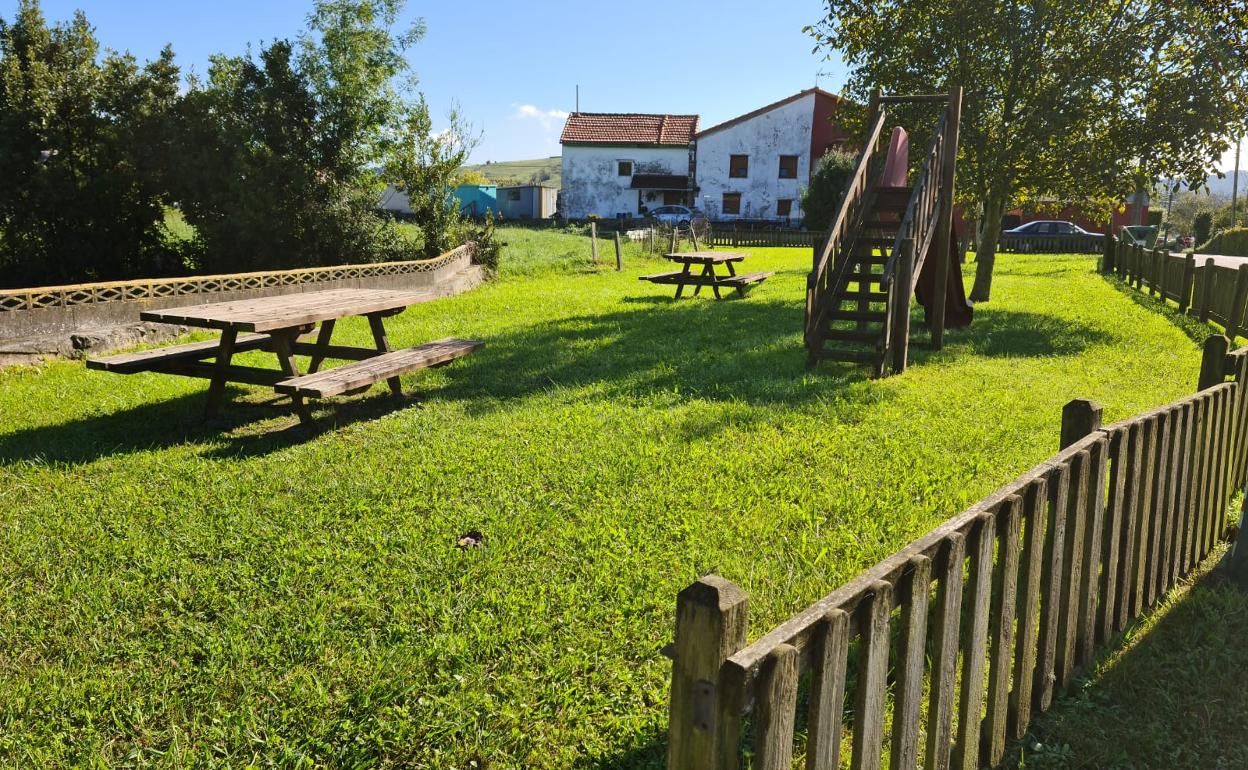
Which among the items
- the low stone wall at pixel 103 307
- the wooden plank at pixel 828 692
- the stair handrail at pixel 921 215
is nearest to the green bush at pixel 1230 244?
the stair handrail at pixel 921 215

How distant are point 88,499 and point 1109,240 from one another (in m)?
23.5

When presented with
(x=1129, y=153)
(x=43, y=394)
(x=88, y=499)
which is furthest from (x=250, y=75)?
(x=1129, y=153)

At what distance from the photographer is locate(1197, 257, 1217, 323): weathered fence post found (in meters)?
11.9

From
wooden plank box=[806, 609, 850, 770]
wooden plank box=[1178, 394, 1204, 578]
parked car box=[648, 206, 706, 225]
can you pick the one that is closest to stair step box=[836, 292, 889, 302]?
wooden plank box=[1178, 394, 1204, 578]

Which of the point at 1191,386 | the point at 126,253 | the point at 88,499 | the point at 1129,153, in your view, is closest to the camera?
the point at 88,499

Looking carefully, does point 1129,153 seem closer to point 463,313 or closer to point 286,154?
point 463,313

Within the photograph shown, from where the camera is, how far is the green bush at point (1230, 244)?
98.0 ft

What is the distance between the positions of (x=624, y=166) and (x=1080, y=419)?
49.3m

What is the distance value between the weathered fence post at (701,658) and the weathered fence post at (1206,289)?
520 inches

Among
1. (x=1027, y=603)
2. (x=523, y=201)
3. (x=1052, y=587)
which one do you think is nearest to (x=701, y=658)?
(x=1027, y=603)

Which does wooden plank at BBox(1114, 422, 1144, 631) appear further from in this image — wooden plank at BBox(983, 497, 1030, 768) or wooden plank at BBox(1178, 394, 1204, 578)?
wooden plank at BBox(983, 497, 1030, 768)

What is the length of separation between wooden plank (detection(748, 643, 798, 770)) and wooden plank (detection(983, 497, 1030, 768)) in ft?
3.60

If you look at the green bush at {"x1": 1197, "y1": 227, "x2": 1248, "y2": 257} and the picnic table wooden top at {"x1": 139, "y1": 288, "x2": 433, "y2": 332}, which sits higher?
the green bush at {"x1": 1197, "y1": 227, "x2": 1248, "y2": 257}

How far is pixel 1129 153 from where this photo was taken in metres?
12.9
